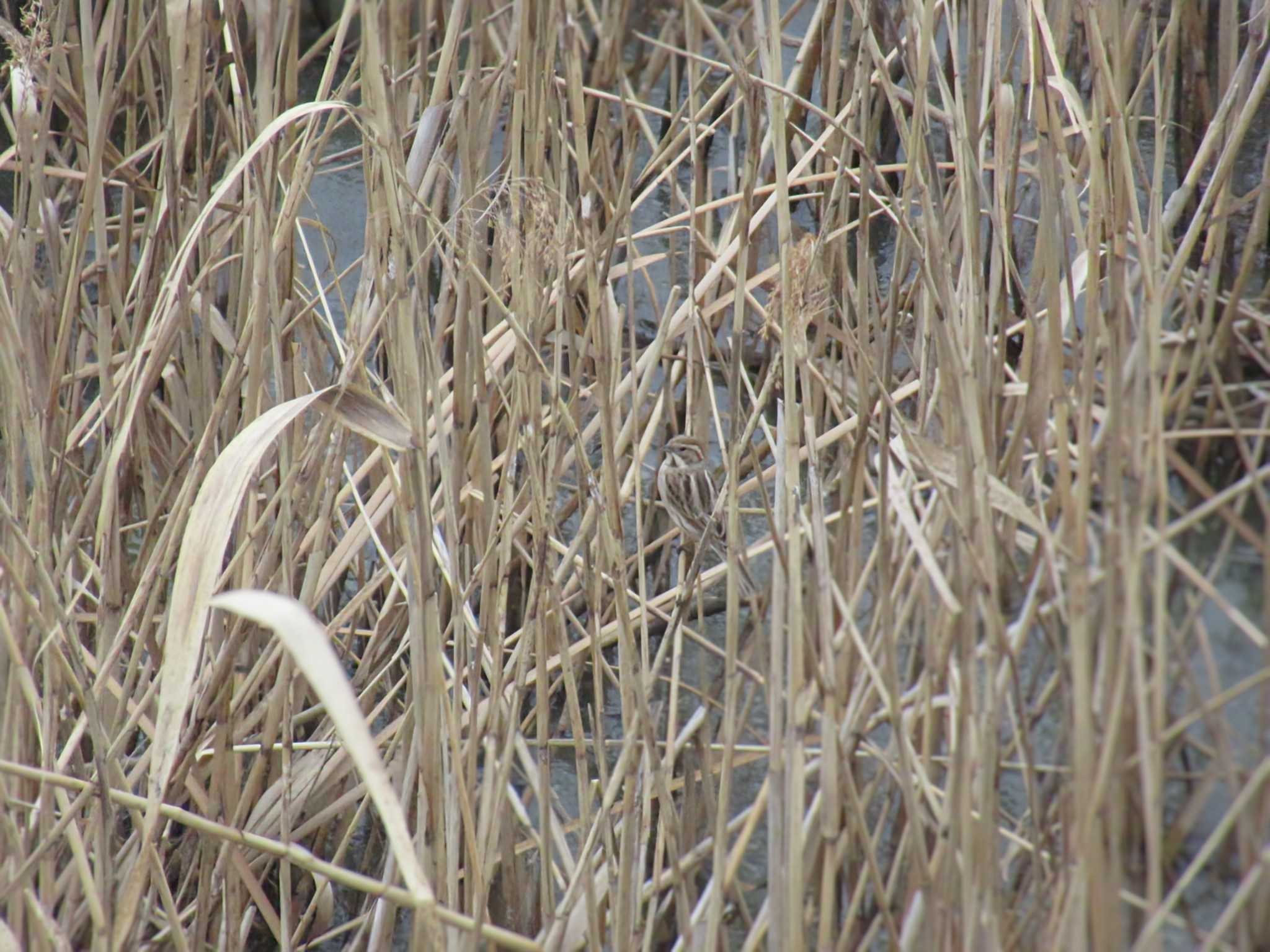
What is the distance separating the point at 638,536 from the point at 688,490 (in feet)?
0.77

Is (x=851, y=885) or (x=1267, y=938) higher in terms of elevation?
(x=1267, y=938)

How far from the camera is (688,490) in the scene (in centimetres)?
187

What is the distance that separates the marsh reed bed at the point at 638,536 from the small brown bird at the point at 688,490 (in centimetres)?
5

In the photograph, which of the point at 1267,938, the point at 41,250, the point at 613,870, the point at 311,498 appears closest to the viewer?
the point at 1267,938

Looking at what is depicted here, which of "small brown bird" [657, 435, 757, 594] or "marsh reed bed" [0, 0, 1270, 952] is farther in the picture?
"small brown bird" [657, 435, 757, 594]

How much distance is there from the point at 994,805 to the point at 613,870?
524 mm

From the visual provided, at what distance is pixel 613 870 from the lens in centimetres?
144

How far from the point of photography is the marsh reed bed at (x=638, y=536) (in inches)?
37.4

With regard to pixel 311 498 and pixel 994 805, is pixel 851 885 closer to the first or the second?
pixel 994 805

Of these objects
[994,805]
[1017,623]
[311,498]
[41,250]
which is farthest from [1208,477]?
[41,250]

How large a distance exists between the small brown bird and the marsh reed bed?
0.05 meters

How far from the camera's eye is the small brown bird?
1.84m

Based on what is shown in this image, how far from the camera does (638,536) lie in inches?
65.2

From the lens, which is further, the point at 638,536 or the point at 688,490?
the point at 688,490
